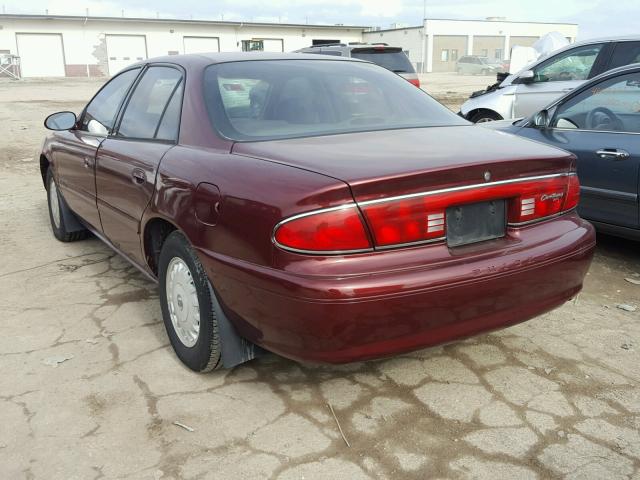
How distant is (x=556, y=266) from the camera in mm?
2631

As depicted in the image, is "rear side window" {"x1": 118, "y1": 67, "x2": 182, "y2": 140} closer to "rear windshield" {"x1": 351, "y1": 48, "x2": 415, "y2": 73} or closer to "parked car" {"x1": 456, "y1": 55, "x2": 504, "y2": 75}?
"rear windshield" {"x1": 351, "y1": 48, "x2": 415, "y2": 73}

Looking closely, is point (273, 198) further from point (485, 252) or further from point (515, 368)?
point (515, 368)

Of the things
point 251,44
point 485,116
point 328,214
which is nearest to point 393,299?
point 328,214

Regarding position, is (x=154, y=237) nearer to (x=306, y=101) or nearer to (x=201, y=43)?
(x=306, y=101)

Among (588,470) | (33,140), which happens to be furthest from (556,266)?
(33,140)

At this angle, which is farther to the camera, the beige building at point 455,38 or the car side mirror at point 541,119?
the beige building at point 455,38

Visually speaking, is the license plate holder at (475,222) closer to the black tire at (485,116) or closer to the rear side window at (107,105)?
the rear side window at (107,105)

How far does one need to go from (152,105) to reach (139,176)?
20.3 inches

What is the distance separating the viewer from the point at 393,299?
2.22m

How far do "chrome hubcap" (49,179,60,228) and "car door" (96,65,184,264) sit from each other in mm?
1431

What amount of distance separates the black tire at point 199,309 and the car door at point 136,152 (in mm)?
325

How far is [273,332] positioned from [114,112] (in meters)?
2.25

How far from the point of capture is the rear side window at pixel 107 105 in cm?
393

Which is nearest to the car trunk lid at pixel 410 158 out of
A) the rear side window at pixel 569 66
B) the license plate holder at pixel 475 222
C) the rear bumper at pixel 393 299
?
the license plate holder at pixel 475 222
